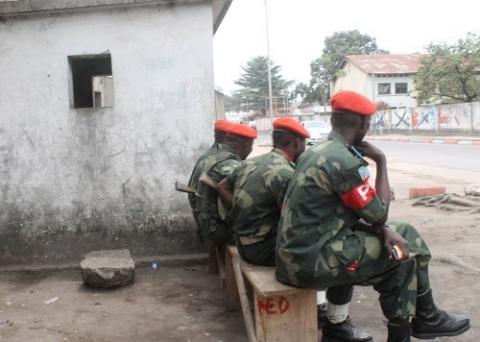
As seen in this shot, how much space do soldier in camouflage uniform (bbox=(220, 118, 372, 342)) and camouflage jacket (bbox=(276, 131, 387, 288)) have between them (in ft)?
1.40

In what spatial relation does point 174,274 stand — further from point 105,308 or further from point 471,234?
point 471,234

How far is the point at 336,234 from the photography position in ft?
9.91

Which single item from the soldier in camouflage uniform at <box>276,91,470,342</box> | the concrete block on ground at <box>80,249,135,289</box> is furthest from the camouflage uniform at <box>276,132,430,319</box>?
the concrete block on ground at <box>80,249,135,289</box>

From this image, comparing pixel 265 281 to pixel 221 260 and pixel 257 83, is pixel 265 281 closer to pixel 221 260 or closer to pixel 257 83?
pixel 221 260

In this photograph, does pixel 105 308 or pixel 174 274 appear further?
pixel 174 274

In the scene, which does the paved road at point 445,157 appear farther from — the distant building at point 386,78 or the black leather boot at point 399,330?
the distant building at point 386,78

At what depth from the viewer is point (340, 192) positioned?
2.91 meters

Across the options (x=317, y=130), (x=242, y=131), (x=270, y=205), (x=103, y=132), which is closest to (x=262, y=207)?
(x=270, y=205)

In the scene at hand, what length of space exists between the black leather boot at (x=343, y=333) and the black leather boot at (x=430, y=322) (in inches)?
11.7

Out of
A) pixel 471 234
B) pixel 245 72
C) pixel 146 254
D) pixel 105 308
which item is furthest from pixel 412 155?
pixel 245 72

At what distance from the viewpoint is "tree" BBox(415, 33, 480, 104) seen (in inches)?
1217

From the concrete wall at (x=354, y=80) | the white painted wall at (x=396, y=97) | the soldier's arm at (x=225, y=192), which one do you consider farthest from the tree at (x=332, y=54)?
the soldier's arm at (x=225, y=192)

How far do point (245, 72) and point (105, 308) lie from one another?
67983 mm

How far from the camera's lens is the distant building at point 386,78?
45938mm
